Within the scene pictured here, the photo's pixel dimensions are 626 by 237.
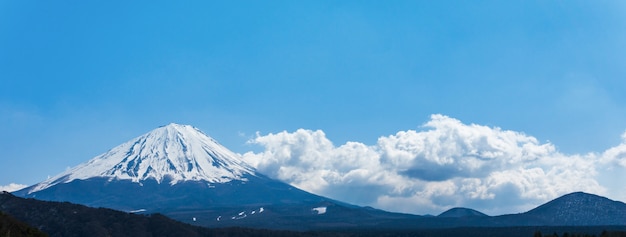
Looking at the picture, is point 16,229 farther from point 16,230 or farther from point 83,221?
point 83,221

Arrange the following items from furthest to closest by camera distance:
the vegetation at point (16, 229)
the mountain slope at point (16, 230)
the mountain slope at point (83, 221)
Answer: the mountain slope at point (83, 221), the mountain slope at point (16, 230), the vegetation at point (16, 229)

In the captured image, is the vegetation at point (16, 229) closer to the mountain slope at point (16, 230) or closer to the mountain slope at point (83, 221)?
the mountain slope at point (16, 230)

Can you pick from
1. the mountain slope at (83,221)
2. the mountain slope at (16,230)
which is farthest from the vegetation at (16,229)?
the mountain slope at (83,221)

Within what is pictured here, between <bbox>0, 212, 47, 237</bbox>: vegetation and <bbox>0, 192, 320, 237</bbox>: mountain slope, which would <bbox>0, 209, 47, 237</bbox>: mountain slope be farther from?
<bbox>0, 192, 320, 237</bbox>: mountain slope

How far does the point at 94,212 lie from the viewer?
184000mm

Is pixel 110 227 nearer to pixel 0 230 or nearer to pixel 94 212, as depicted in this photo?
pixel 94 212

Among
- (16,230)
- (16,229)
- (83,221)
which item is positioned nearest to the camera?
(16,230)

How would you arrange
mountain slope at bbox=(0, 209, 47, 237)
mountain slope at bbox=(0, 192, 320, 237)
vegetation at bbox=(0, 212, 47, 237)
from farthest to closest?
mountain slope at bbox=(0, 192, 320, 237), mountain slope at bbox=(0, 209, 47, 237), vegetation at bbox=(0, 212, 47, 237)

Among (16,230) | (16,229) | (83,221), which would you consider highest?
(83,221)

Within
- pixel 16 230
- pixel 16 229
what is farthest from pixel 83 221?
pixel 16 230

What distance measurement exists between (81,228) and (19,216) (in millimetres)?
15569

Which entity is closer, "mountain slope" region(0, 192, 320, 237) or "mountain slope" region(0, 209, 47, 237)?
"mountain slope" region(0, 209, 47, 237)

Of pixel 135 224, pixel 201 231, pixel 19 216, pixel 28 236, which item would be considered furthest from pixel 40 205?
pixel 28 236

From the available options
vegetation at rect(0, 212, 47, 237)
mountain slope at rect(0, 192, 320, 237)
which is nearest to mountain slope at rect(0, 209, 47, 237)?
vegetation at rect(0, 212, 47, 237)
